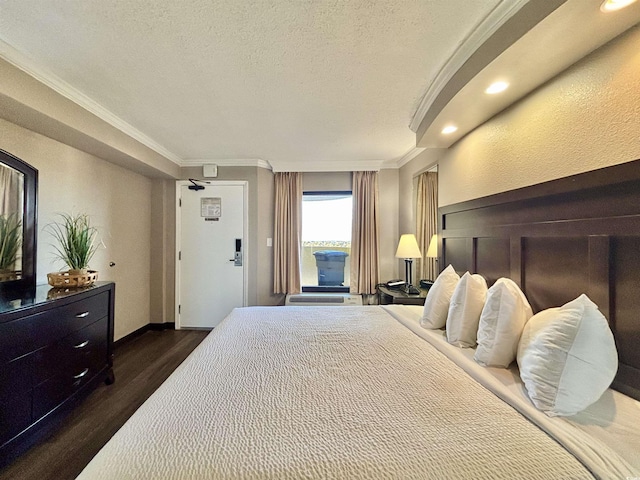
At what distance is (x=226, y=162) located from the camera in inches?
144

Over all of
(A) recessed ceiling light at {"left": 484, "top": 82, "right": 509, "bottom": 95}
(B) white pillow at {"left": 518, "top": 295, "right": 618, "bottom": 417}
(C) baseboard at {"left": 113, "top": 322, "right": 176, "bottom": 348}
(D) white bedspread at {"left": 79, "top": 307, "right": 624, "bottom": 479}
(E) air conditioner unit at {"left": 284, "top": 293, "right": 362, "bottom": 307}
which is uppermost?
(A) recessed ceiling light at {"left": 484, "top": 82, "right": 509, "bottom": 95}

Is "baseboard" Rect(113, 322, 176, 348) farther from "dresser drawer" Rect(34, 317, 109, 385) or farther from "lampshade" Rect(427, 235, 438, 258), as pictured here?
"lampshade" Rect(427, 235, 438, 258)

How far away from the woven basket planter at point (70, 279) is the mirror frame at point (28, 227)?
5.0 inches

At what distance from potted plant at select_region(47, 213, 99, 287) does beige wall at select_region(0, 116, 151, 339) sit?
8 centimetres

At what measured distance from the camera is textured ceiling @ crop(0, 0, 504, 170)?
1259 millimetres

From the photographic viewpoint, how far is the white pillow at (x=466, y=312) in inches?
56.8

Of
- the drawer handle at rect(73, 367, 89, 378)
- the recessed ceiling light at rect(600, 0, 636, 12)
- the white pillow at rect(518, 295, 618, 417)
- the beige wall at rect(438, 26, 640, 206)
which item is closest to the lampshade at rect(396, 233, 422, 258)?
the beige wall at rect(438, 26, 640, 206)

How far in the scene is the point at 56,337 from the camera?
5.68ft

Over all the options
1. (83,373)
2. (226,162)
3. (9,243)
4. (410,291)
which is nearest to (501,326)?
(410,291)

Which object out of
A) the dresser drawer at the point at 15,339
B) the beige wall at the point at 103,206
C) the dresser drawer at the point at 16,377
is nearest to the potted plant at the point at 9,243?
the beige wall at the point at 103,206

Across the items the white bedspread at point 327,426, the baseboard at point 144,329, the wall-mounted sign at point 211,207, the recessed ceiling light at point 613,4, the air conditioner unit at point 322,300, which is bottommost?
the baseboard at point 144,329

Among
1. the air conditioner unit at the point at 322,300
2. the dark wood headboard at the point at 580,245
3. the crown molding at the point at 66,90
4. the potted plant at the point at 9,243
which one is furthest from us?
the air conditioner unit at the point at 322,300

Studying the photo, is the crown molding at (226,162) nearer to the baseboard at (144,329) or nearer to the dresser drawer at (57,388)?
the baseboard at (144,329)

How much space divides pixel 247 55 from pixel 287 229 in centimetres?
240
